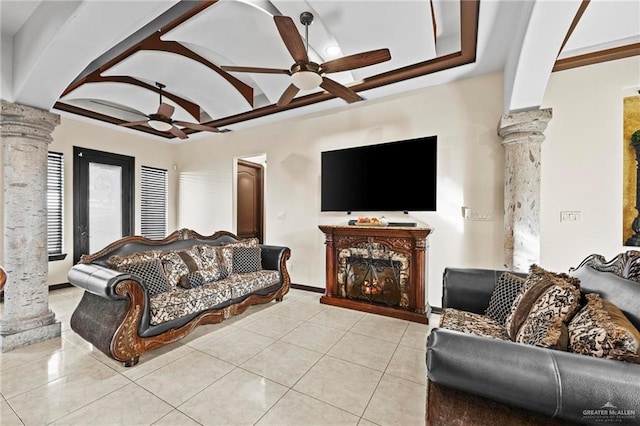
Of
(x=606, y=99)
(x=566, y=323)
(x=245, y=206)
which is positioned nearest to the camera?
(x=566, y=323)

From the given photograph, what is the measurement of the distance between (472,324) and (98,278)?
9.57 ft

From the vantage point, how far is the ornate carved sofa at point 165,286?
2184 mm

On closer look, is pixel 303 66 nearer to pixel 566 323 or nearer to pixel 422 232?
pixel 422 232

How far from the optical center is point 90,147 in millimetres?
4938

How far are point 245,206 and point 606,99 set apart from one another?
5739 millimetres

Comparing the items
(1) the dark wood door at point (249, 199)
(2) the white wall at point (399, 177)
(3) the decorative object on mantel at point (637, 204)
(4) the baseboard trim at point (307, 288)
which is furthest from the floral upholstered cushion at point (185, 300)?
(3) the decorative object on mantel at point (637, 204)

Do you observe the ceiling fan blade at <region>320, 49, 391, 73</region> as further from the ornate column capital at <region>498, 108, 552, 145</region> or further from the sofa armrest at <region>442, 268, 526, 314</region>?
the sofa armrest at <region>442, 268, 526, 314</region>

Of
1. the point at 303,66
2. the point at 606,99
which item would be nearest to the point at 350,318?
the point at 303,66

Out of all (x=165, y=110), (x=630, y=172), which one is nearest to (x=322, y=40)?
(x=165, y=110)

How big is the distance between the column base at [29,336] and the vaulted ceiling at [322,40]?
7.22 feet

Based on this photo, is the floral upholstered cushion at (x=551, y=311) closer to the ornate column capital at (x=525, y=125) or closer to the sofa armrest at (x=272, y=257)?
the ornate column capital at (x=525, y=125)

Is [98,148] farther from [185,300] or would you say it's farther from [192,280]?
[185,300]

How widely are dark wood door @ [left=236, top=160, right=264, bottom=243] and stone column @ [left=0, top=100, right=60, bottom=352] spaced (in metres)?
3.20

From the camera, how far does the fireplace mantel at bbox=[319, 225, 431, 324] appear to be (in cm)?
326
